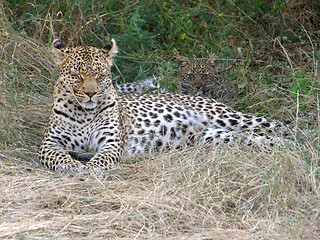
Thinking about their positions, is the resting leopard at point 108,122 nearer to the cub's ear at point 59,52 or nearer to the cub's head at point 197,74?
the cub's ear at point 59,52

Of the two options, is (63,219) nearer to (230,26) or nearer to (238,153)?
(238,153)

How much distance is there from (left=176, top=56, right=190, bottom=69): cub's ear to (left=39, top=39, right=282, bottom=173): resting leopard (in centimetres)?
163

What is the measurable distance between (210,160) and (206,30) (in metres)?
4.65

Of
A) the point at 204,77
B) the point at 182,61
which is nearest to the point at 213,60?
the point at 204,77

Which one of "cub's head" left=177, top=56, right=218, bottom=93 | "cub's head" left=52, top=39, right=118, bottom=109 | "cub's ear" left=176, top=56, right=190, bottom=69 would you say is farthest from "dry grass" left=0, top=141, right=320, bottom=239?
"cub's ear" left=176, top=56, right=190, bottom=69

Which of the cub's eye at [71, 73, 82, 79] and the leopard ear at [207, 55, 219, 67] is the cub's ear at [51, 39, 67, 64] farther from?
the leopard ear at [207, 55, 219, 67]

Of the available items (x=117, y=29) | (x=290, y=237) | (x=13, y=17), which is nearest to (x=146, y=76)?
(x=117, y=29)

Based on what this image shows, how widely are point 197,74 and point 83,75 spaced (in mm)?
2921

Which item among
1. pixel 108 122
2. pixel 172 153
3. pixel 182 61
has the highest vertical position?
pixel 182 61

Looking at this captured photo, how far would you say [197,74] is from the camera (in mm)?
9250

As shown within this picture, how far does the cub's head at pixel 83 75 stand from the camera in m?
6.78

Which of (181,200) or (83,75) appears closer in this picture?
(181,200)

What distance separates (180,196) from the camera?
5.30 metres

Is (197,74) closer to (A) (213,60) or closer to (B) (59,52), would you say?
(A) (213,60)
